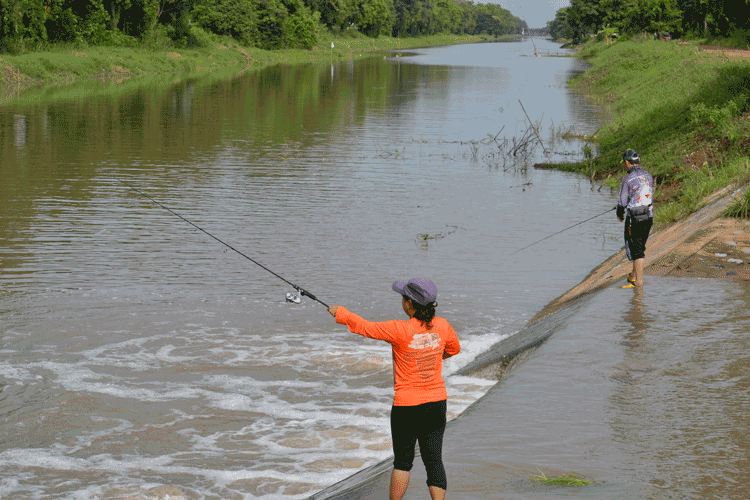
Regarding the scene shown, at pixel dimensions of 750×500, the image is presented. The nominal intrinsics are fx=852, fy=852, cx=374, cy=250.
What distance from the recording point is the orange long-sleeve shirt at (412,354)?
5238mm

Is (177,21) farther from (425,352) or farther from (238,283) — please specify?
(425,352)

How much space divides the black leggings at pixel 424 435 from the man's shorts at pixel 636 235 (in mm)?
5880

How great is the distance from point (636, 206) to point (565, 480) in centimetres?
546

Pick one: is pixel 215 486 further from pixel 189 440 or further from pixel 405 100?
pixel 405 100

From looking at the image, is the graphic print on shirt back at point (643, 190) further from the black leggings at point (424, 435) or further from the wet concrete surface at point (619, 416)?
the black leggings at point (424, 435)

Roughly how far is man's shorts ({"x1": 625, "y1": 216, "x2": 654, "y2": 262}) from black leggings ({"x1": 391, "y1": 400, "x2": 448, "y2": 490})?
5.88m

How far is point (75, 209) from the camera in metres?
18.1

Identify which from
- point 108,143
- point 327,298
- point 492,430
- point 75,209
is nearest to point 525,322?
point 327,298

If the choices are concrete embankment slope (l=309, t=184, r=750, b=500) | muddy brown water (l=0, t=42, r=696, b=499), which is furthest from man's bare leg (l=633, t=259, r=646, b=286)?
muddy brown water (l=0, t=42, r=696, b=499)

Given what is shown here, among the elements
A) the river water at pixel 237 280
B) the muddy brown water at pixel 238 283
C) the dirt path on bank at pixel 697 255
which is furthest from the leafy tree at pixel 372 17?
the dirt path on bank at pixel 697 255

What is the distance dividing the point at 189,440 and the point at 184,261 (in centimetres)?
683

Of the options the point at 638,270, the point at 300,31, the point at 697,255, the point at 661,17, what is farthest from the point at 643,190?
the point at 300,31

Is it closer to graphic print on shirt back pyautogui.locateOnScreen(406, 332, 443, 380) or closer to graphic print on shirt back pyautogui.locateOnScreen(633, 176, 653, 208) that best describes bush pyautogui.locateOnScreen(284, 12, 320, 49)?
graphic print on shirt back pyautogui.locateOnScreen(633, 176, 653, 208)

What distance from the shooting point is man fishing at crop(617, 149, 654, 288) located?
33.7ft
